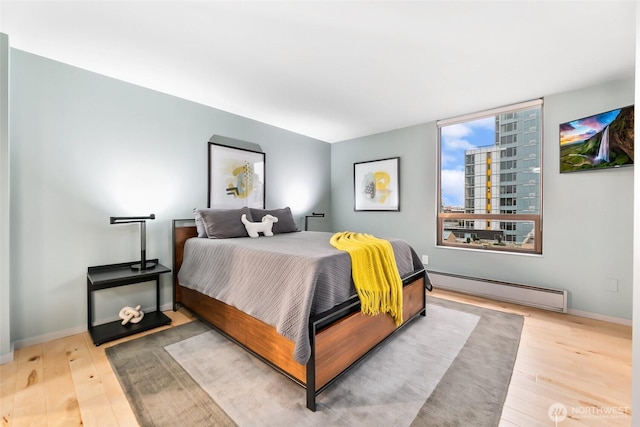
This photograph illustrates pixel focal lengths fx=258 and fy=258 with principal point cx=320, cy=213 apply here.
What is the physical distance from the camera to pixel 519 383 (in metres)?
1.64

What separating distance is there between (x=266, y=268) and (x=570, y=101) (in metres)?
3.58

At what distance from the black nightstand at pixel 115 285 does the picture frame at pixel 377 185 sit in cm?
317

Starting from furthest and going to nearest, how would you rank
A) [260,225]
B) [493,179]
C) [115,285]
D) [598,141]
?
[493,179] → [260,225] → [598,141] → [115,285]

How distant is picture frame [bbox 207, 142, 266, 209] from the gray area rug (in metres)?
1.66

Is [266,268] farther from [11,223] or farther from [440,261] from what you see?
[440,261]

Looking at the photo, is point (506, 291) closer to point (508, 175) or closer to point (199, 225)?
point (508, 175)

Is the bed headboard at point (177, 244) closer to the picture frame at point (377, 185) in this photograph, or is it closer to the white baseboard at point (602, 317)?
the picture frame at point (377, 185)

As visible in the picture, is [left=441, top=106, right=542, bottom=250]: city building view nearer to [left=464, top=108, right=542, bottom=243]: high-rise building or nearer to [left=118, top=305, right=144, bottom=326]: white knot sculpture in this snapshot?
[left=464, top=108, right=542, bottom=243]: high-rise building

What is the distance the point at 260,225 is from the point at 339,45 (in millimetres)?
1941

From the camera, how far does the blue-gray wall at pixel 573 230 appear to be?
8.19 ft

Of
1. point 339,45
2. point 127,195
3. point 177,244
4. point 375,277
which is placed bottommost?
point 375,277

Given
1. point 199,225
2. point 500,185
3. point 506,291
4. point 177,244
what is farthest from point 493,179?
point 177,244

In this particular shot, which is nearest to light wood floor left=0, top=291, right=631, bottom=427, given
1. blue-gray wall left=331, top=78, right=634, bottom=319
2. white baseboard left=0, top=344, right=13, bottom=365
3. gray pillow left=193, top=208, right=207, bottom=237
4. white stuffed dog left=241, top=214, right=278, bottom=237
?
white baseboard left=0, top=344, right=13, bottom=365

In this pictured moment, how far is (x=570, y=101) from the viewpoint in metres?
2.77
